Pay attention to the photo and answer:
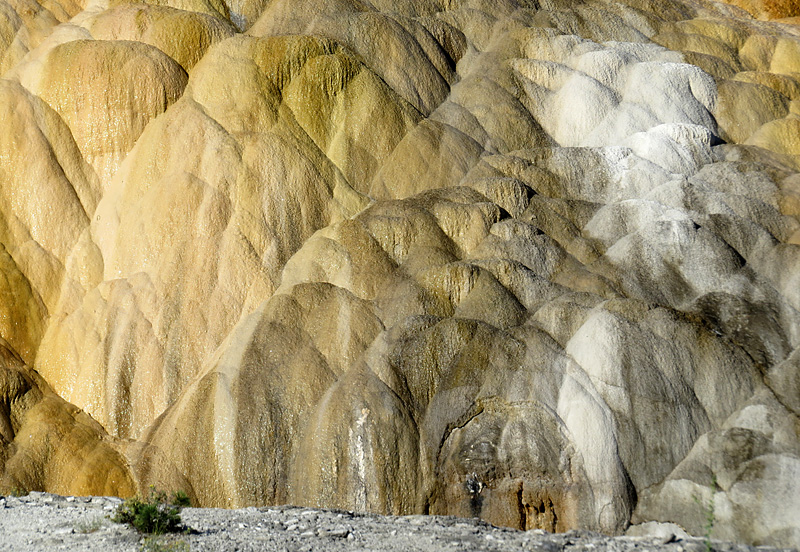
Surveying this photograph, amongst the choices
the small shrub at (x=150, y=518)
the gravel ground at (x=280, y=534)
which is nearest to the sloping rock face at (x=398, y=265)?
the gravel ground at (x=280, y=534)

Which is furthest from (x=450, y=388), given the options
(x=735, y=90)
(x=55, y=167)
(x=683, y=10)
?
(x=683, y=10)

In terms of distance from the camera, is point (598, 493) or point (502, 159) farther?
point (502, 159)

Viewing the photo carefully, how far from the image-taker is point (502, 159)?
1791 centimetres

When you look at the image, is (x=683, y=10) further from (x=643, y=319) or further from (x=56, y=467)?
(x=56, y=467)

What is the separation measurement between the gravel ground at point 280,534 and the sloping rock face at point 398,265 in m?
1.65

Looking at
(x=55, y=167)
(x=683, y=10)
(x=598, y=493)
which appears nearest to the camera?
(x=598, y=493)

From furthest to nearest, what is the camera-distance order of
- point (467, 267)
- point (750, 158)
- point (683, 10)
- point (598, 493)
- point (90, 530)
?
point (683, 10), point (750, 158), point (467, 267), point (598, 493), point (90, 530)

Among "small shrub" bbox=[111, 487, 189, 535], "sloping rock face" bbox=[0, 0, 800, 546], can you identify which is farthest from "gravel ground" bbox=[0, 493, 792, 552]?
"sloping rock face" bbox=[0, 0, 800, 546]

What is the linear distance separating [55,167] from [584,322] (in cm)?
993

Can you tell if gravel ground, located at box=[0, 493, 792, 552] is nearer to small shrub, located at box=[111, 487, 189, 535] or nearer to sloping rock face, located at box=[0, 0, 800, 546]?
small shrub, located at box=[111, 487, 189, 535]

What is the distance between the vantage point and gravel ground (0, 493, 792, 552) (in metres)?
9.10

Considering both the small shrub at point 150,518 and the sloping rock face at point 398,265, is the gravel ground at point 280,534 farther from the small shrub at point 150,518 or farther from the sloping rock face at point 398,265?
the sloping rock face at point 398,265

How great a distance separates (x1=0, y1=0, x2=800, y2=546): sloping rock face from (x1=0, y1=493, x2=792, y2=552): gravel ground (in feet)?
5.40

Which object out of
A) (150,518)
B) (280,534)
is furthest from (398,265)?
(150,518)
